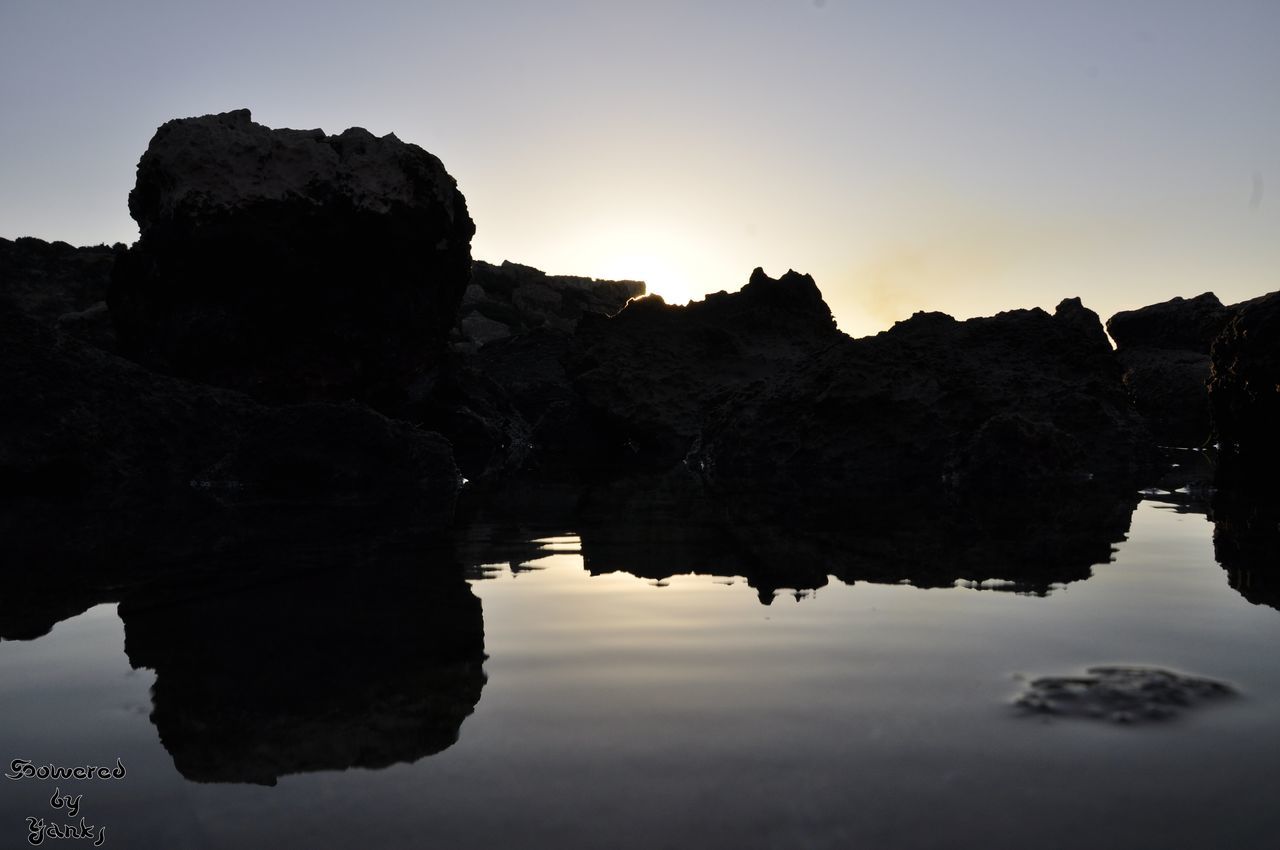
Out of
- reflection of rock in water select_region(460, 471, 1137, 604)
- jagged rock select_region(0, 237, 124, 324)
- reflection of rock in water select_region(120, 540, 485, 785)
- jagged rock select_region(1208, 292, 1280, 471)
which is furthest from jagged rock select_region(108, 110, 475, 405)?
jagged rock select_region(0, 237, 124, 324)

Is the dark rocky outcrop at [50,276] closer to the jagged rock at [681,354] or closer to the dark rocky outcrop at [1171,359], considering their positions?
the jagged rock at [681,354]

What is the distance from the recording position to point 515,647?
2.72m

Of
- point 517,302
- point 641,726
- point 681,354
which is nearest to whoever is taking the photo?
point 641,726

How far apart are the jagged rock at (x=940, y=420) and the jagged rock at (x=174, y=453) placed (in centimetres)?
304

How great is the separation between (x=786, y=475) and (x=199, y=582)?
24.5 ft

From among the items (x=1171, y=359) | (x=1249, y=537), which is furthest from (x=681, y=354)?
(x=1171, y=359)

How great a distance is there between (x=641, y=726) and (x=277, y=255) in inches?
512

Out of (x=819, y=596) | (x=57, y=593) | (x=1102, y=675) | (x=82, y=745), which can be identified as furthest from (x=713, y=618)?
(x=57, y=593)

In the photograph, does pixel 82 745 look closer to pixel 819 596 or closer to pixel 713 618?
pixel 713 618

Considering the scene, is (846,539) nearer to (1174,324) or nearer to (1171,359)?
(1171,359)

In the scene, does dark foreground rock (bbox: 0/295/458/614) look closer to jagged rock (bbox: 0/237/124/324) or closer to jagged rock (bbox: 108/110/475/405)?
jagged rock (bbox: 108/110/475/405)

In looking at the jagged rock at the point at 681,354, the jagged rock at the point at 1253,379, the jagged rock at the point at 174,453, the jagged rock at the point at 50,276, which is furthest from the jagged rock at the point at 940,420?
the jagged rock at the point at 50,276

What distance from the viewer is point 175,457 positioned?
9438 millimetres

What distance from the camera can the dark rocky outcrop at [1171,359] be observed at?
20859 millimetres
